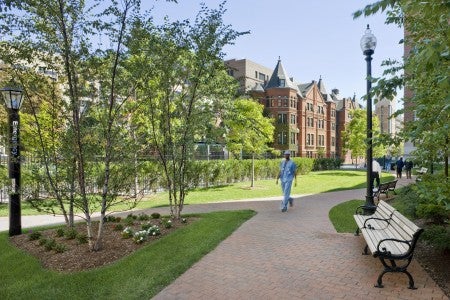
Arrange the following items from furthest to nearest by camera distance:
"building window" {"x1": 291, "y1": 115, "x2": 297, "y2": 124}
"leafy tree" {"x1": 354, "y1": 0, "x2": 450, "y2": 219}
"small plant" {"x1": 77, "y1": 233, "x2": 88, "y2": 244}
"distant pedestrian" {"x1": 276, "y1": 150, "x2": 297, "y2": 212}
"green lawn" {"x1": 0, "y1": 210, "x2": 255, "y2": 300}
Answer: "building window" {"x1": 291, "y1": 115, "x2": 297, "y2": 124} → "distant pedestrian" {"x1": 276, "y1": 150, "x2": 297, "y2": 212} → "small plant" {"x1": 77, "y1": 233, "x2": 88, "y2": 244} → "green lawn" {"x1": 0, "y1": 210, "x2": 255, "y2": 300} → "leafy tree" {"x1": 354, "y1": 0, "x2": 450, "y2": 219}

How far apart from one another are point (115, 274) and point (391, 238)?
167 inches

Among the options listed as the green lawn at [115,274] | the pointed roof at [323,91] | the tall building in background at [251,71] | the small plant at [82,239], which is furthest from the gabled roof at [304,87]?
the small plant at [82,239]

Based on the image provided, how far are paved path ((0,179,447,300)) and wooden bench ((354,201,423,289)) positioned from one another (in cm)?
21

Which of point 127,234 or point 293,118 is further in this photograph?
point 293,118

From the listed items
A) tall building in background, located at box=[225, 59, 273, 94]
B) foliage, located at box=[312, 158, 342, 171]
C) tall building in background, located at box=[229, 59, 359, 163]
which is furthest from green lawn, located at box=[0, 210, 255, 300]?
tall building in background, located at box=[225, 59, 273, 94]

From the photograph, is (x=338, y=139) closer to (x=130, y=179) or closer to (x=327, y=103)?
(x=327, y=103)

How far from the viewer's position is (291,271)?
570cm

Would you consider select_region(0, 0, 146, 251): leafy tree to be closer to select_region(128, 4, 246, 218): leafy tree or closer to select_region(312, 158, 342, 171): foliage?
select_region(128, 4, 246, 218): leafy tree

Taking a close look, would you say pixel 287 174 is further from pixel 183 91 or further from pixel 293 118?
pixel 293 118

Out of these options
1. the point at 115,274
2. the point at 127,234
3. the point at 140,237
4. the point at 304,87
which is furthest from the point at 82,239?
the point at 304,87

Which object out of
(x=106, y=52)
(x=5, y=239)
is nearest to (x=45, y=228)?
(x=5, y=239)

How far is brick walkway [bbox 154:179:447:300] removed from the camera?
15.9 ft

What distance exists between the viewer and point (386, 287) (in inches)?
196

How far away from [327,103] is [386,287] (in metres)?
66.3
